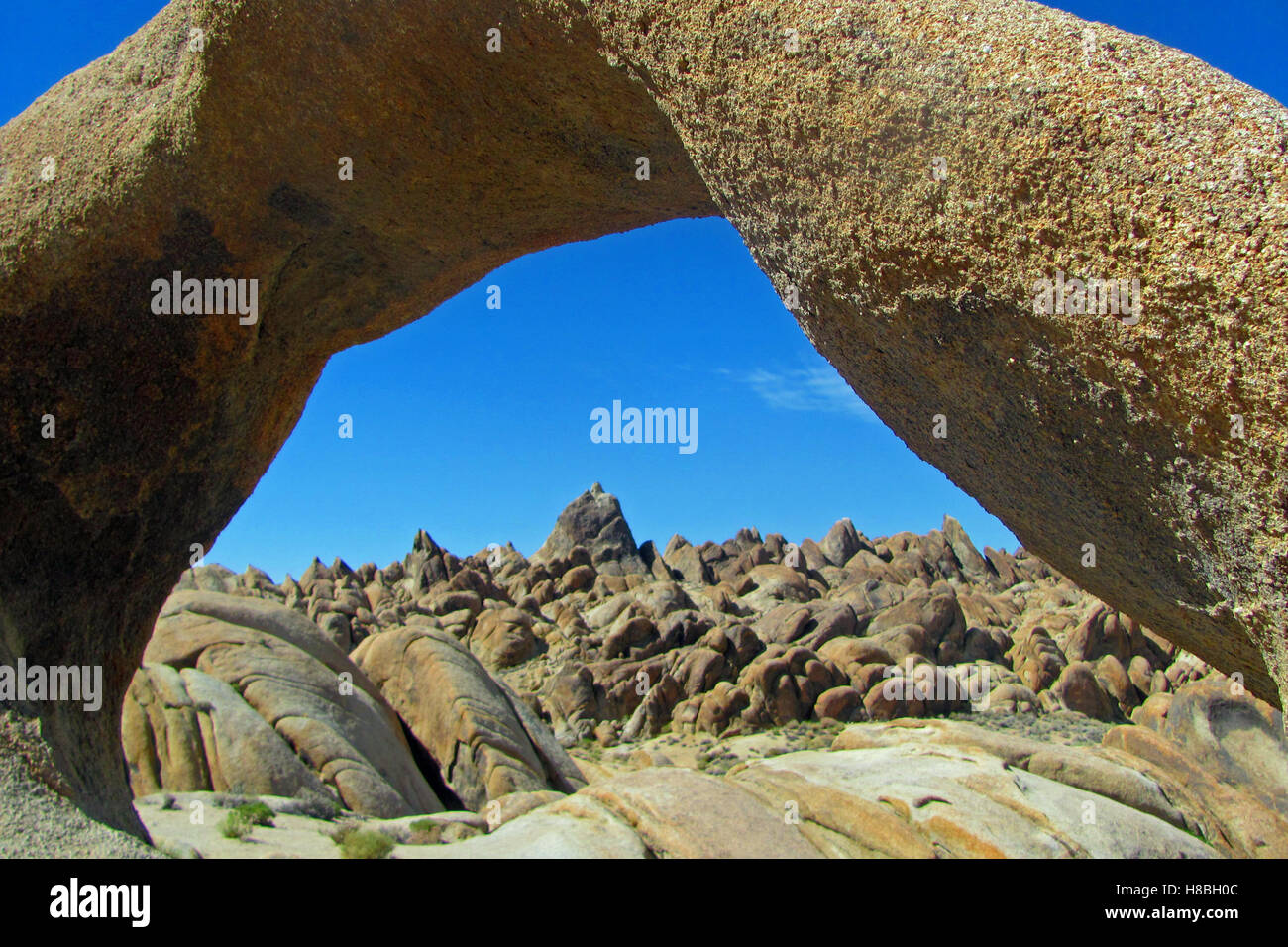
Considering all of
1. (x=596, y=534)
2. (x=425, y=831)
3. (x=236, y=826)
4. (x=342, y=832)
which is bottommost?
(x=425, y=831)

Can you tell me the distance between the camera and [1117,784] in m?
7.00

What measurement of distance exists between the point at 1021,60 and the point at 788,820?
4.57 m

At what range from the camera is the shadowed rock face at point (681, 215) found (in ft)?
8.20

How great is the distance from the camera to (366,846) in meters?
5.67

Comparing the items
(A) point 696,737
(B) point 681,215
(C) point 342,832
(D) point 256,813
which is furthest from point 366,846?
(A) point 696,737

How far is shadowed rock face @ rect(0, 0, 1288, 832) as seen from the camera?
98.3 inches

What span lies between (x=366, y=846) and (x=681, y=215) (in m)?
4.58

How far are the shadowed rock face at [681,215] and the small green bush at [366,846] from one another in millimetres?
1344

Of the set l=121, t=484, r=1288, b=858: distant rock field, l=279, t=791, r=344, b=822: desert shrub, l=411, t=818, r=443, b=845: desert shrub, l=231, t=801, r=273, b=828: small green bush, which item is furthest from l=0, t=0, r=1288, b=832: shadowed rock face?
l=121, t=484, r=1288, b=858: distant rock field

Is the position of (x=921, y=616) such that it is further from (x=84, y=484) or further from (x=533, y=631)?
(x=84, y=484)

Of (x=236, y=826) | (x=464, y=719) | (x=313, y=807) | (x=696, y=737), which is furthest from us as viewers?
(x=696, y=737)

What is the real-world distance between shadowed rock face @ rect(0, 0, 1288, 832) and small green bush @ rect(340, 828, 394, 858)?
4.41 feet

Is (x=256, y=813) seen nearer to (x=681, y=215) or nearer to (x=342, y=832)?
(x=342, y=832)
